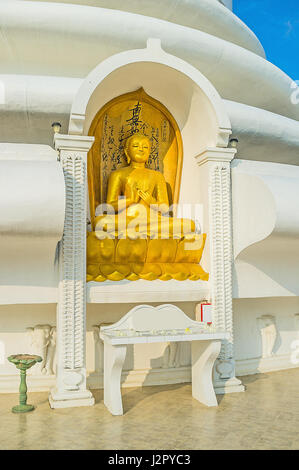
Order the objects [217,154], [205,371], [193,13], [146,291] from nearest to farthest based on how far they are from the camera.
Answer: [205,371] < [146,291] < [217,154] < [193,13]

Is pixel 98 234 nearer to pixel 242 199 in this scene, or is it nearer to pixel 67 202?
pixel 67 202

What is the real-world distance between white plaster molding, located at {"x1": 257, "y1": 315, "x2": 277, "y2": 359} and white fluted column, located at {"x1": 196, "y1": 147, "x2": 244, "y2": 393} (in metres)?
1.56

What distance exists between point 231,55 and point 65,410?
7.92 meters

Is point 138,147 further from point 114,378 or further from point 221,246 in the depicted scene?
point 114,378

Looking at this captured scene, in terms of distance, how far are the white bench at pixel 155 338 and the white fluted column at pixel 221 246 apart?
2.23 ft

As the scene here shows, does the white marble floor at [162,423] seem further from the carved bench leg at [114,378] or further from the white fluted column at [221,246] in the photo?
the white fluted column at [221,246]

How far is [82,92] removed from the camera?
7.06 meters

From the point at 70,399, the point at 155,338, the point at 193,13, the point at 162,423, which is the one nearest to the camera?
the point at 162,423

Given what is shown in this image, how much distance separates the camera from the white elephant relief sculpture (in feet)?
24.5

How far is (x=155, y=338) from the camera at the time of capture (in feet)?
21.3

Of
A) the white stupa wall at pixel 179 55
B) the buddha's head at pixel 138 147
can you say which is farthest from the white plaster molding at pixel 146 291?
the buddha's head at pixel 138 147

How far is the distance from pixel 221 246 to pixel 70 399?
3396mm

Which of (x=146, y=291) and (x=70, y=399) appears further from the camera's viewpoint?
(x=146, y=291)

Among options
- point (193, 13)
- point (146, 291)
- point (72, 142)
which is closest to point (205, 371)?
point (146, 291)
